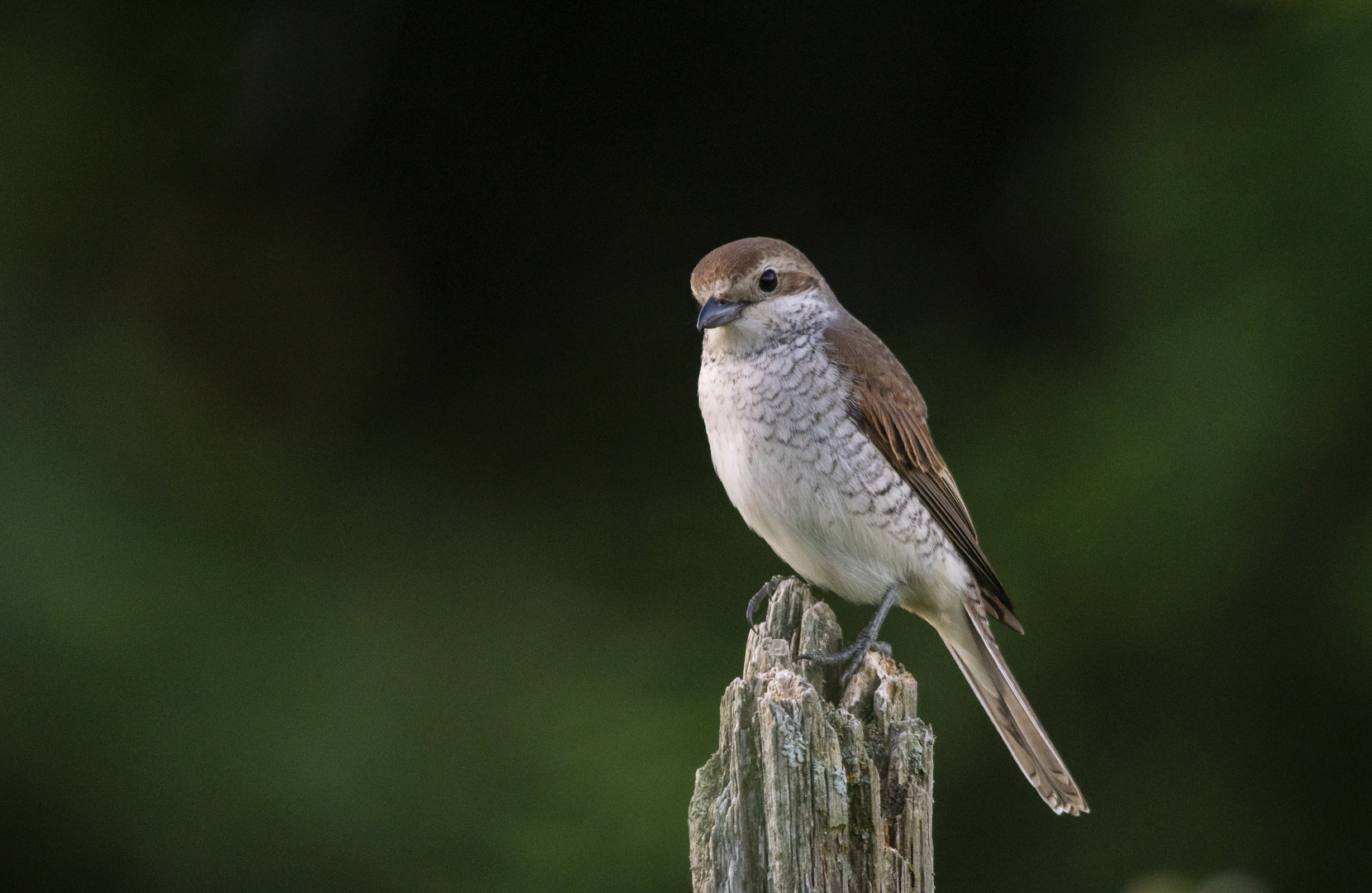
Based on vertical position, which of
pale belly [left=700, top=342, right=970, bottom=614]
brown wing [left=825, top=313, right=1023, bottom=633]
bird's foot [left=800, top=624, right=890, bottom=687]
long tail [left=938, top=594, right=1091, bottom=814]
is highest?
brown wing [left=825, top=313, right=1023, bottom=633]

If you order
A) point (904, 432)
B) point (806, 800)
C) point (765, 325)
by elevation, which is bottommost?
point (806, 800)

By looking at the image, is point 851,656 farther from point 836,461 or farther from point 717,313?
point 717,313

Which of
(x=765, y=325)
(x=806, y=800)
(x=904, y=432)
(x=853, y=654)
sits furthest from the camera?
(x=904, y=432)

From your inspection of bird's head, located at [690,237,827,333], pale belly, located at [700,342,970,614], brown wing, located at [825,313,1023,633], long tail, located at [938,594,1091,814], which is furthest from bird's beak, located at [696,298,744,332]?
long tail, located at [938,594,1091,814]

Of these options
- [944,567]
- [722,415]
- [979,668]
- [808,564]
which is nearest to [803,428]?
[722,415]

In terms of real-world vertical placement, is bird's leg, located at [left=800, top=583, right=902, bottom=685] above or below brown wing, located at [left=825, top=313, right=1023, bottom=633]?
below

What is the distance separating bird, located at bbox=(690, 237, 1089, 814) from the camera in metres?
3.23

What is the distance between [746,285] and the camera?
10.6ft

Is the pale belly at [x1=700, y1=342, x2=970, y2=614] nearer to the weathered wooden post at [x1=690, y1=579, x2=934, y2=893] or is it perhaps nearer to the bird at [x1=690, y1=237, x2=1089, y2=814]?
the bird at [x1=690, y1=237, x2=1089, y2=814]

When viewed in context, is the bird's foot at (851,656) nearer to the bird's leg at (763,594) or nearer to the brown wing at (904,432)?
the bird's leg at (763,594)

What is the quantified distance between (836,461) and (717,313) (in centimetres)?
51

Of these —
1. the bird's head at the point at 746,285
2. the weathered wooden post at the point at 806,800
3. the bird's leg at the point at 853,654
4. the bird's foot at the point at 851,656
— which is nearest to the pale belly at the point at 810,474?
the bird's head at the point at 746,285

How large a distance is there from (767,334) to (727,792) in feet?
4.90

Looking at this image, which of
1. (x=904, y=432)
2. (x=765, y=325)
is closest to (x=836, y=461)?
(x=904, y=432)
